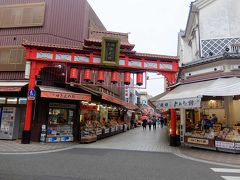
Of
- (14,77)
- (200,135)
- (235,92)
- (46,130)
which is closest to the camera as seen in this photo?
(235,92)

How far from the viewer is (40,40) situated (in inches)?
659

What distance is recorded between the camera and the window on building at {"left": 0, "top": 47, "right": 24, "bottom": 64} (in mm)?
16639

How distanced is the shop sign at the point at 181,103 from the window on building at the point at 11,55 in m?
11.2

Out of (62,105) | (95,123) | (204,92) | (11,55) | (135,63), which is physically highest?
(11,55)

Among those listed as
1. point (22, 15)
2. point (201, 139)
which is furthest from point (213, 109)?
point (22, 15)

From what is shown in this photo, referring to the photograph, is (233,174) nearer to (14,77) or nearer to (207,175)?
(207,175)

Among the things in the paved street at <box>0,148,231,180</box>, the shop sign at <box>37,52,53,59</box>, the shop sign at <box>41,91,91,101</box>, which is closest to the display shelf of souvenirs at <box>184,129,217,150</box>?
the paved street at <box>0,148,231,180</box>

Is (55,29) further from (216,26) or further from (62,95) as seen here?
(216,26)

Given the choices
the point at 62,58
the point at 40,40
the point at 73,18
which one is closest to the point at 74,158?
the point at 62,58

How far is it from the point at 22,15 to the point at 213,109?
1709cm

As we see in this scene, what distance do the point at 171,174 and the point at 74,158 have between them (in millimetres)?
4495

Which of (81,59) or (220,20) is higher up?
(220,20)

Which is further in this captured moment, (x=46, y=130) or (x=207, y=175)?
(x=46, y=130)

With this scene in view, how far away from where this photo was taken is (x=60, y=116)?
643 inches
